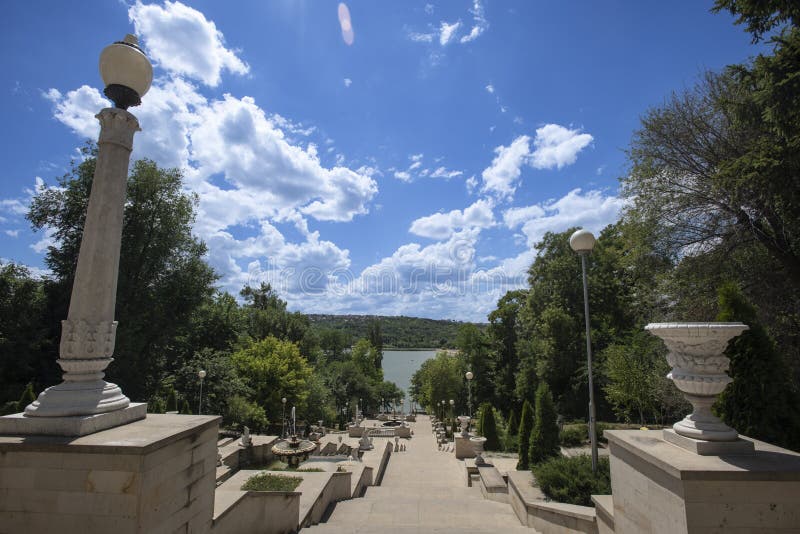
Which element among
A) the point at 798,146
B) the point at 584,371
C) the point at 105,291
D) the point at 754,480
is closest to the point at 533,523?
the point at 754,480

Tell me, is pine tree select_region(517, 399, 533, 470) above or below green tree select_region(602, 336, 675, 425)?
below

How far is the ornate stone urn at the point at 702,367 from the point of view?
4.01m

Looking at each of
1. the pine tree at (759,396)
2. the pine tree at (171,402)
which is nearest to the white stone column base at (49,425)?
the pine tree at (759,396)

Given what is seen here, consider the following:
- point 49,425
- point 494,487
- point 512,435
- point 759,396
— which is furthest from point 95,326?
point 512,435

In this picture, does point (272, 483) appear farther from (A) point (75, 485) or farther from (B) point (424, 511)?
(A) point (75, 485)

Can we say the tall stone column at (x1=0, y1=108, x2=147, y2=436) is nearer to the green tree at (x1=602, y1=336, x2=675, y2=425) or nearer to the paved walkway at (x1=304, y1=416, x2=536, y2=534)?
the paved walkway at (x1=304, y1=416, x2=536, y2=534)

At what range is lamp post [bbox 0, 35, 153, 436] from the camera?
4.17 meters

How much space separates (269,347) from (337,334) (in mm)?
53495

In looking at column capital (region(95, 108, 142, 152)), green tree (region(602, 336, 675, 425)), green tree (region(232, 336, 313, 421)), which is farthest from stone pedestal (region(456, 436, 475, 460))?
column capital (region(95, 108, 142, 152))

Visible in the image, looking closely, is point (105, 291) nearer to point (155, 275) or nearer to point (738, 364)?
point (738, 364)

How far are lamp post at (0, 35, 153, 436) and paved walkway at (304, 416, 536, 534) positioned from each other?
4850 mm

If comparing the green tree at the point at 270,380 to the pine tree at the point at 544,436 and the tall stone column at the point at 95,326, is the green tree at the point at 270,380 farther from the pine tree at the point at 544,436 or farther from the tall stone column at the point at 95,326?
the tall stone column at the point at 95,326

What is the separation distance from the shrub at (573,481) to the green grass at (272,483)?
5869mm

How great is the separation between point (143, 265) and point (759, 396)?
25019mm
